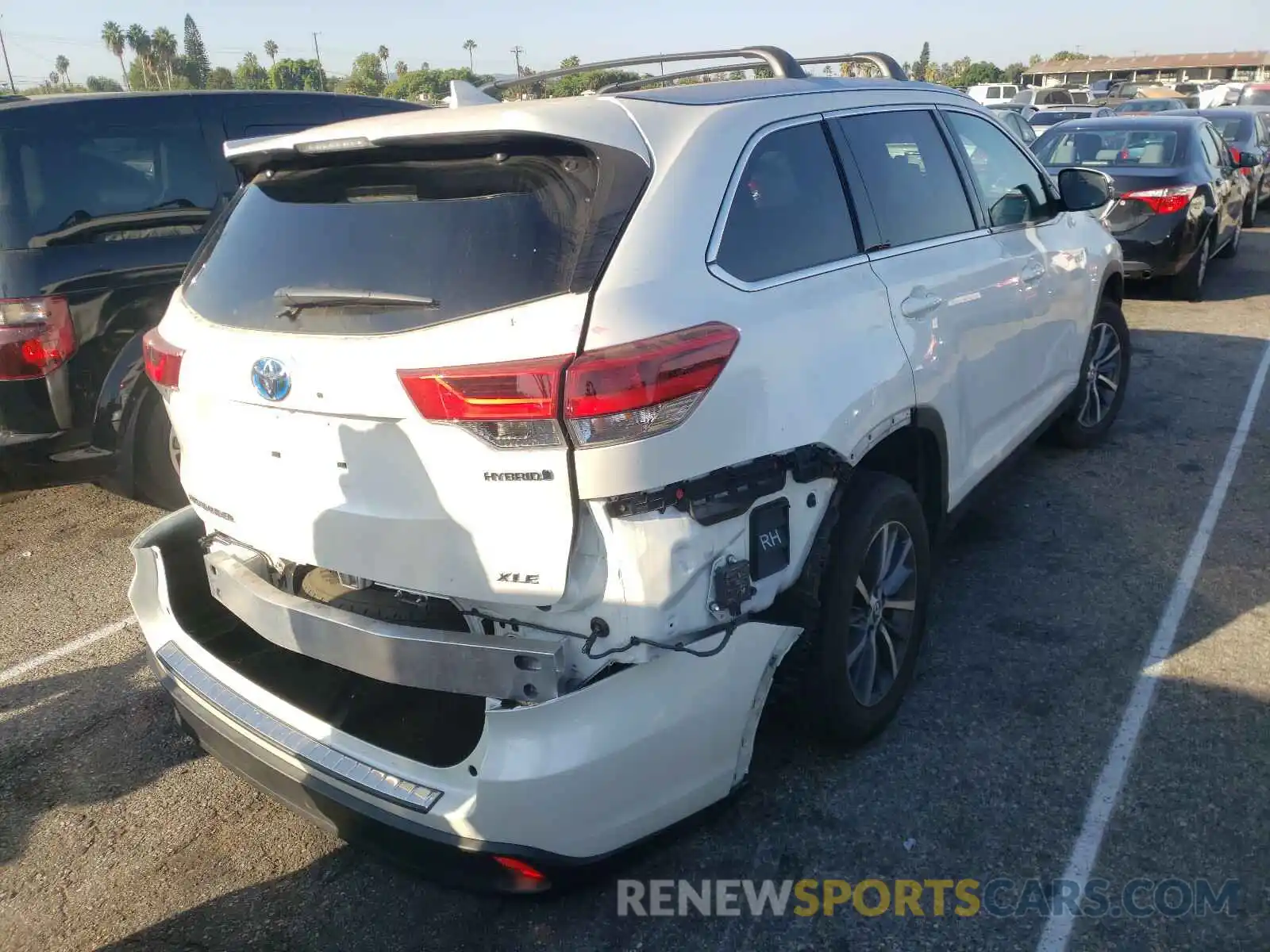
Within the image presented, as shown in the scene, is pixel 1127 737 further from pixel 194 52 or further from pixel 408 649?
pixel 194 52

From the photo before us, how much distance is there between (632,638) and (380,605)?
75 cm

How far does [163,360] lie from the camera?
9.25ft

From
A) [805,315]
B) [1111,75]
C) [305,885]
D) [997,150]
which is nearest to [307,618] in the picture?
[305,885]

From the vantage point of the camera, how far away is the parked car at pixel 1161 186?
29.9 ft

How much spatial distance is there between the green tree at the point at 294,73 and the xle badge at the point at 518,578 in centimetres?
8061

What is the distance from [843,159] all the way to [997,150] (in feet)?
A: 5.02

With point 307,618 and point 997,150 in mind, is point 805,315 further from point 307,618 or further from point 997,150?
point 997,150

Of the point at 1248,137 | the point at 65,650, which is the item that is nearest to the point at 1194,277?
the point at 1248,137

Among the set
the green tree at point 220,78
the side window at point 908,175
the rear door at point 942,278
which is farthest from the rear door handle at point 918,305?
the green tree at point 220,78

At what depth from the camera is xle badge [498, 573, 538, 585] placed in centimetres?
218

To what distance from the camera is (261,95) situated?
5.45 m

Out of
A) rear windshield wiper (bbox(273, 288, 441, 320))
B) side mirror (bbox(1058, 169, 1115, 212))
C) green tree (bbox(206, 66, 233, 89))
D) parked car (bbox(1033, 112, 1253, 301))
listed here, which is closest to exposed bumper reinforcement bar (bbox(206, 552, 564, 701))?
rear windshield wiper (bbox(273, 288, 441, 320))

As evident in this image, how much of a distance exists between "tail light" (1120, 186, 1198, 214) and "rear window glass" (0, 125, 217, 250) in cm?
796

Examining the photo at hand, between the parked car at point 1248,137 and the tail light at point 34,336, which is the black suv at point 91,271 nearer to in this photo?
the tail light at point 34,336
